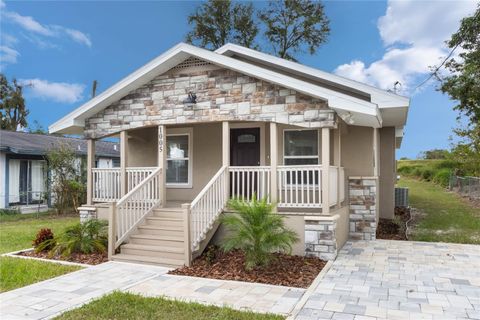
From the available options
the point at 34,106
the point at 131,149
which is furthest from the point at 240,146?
the point at 34,106

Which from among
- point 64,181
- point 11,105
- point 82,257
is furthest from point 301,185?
point 11,105

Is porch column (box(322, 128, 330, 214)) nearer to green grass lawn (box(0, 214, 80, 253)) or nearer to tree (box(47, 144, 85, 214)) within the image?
green grass lawn (box(0, 214, 80, 253))

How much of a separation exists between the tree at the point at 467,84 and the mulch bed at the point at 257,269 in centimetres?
1344

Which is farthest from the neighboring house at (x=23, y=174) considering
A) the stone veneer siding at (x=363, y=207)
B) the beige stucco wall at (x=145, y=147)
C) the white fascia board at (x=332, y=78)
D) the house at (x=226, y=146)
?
the stone veneer siding at (x=363, y=207)

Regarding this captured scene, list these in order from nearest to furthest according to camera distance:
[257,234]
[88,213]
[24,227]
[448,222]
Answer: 1. [257,234]
2. [88,213]
3. [24,227]
4. [448,222]

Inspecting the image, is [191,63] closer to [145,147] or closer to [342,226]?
[145,147]

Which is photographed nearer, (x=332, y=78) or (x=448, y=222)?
(x=332, y=78)

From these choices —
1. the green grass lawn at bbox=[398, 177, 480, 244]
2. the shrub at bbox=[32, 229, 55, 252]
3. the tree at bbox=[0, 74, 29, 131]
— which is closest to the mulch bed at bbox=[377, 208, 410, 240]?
the green grass lawn at bbox=[398, 177, 480, 244]

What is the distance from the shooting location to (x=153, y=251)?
7367 mm

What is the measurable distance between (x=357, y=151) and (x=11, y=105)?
3310 cm

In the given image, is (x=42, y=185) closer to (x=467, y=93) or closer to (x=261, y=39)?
(x=261, y=39)

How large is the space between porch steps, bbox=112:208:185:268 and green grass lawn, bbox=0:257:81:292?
109cm

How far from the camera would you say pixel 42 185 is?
17.0 m

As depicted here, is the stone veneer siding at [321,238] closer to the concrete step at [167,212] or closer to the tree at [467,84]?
the concrete step at [167,212]
